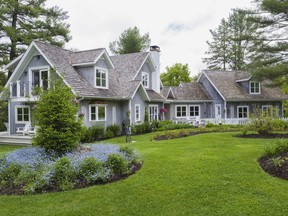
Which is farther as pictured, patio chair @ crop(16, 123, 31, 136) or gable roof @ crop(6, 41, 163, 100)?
patio chair @ crop(16, 123, 31, 136)

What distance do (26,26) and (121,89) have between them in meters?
13.4

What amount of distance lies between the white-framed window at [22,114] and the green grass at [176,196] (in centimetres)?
1434

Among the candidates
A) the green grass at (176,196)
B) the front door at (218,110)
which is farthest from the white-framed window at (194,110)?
the green grass at (176,196)

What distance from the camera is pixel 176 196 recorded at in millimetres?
5555

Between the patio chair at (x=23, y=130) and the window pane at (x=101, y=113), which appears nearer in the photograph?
the patio chair at (x=23, y=130)

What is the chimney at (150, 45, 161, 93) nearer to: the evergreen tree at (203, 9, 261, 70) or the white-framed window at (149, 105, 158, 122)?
the white-framed window at (149, 105, 158, 122)

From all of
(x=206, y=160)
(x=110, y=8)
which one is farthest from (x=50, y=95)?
(x=110, y=8)

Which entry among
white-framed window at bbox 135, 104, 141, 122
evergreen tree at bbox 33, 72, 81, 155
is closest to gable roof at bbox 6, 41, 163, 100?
white-framed window at bbox 135, 104, 141, 122

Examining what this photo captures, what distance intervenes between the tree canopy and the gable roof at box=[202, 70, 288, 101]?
39.1 ft

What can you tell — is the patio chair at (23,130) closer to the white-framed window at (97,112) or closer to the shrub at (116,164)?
the white-framed window at (97,112)

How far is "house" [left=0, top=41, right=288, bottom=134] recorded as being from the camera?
17.7 m

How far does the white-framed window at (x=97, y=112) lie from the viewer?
58.7 ft

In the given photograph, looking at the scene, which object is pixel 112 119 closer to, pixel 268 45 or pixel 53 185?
pixel 268 45

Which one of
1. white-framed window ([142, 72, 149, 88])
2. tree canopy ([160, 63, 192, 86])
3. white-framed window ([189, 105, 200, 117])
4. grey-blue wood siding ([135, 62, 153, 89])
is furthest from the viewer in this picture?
tree canopy ([160, 63, 192, 86])
